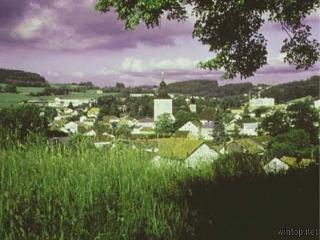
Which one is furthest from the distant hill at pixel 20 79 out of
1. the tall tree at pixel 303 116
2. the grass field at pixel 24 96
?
the tall tree at pixel 303 116

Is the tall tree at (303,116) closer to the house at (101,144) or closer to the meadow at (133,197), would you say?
the house at (101,144)

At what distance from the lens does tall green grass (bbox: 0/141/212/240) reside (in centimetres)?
393

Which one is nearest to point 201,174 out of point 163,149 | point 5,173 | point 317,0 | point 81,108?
point 163,149

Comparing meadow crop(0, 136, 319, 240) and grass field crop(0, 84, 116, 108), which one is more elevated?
meadow crop(0, 136, 319, 240)

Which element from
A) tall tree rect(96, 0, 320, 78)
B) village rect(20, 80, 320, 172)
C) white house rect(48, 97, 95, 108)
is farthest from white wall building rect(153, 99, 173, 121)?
tall tree rect(96, 0, 320, 78)

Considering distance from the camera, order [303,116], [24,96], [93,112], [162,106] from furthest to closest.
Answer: [93,112]
[162,106]
[24,96]
[303,116]

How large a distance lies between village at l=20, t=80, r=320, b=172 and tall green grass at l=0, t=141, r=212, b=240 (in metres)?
0.73

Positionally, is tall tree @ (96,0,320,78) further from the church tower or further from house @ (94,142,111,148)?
the church tower

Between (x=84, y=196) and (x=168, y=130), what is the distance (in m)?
113

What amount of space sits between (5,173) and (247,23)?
459cm

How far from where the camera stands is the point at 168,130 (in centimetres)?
11725

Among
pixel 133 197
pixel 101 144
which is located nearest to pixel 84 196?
pixel 133 197

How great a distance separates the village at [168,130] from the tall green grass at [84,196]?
728 mm

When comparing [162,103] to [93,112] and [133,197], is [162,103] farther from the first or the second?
[133,197]
